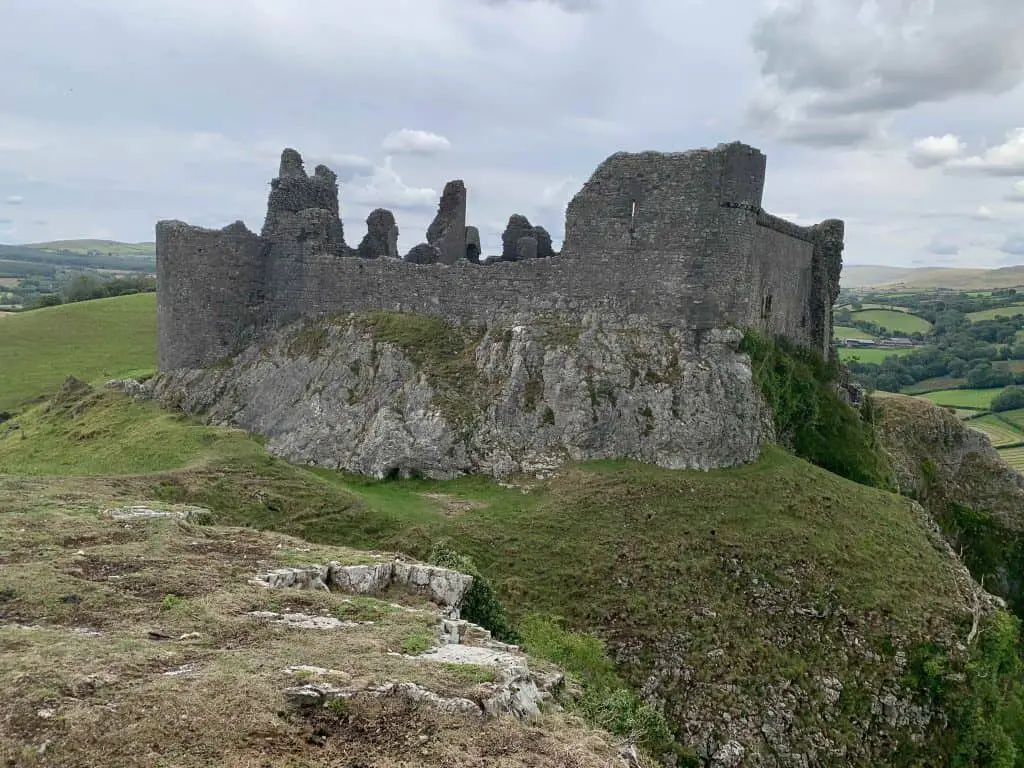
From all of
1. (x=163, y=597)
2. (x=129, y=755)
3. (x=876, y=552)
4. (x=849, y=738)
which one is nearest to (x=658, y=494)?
(x=876, y=552)

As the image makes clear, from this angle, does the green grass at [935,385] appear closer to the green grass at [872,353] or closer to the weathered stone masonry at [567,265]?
the green grass at [872,353]

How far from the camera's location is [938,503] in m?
35.4

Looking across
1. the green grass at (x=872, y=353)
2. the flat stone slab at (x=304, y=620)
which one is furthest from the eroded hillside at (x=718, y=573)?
the green grass at (x=872, y=353)

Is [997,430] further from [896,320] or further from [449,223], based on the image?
[896,320]

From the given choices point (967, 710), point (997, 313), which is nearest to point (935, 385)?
point (997, 313)

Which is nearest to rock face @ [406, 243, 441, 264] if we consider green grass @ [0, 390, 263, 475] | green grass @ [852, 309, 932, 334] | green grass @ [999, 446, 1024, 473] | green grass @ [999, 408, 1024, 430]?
green grass @ [0, 390, 263, 475]

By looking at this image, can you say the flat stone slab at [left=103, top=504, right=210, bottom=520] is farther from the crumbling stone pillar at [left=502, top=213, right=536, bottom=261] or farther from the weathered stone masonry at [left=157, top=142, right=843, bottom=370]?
the crumbling stone pillar at [left=502, top=213, right=536, bottom=261]

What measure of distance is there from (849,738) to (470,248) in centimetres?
2634

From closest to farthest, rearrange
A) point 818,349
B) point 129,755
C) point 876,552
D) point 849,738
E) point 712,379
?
point 129,755 < point 849,738 < point 876,552 < point 712,379 < point 818,349

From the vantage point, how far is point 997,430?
73.2m

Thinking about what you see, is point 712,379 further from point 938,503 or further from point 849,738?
point 938,503

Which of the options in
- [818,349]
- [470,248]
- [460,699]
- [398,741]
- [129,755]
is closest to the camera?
[129,755]

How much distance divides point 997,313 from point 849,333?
37.2 meters

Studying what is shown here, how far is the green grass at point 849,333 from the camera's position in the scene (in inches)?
4828
